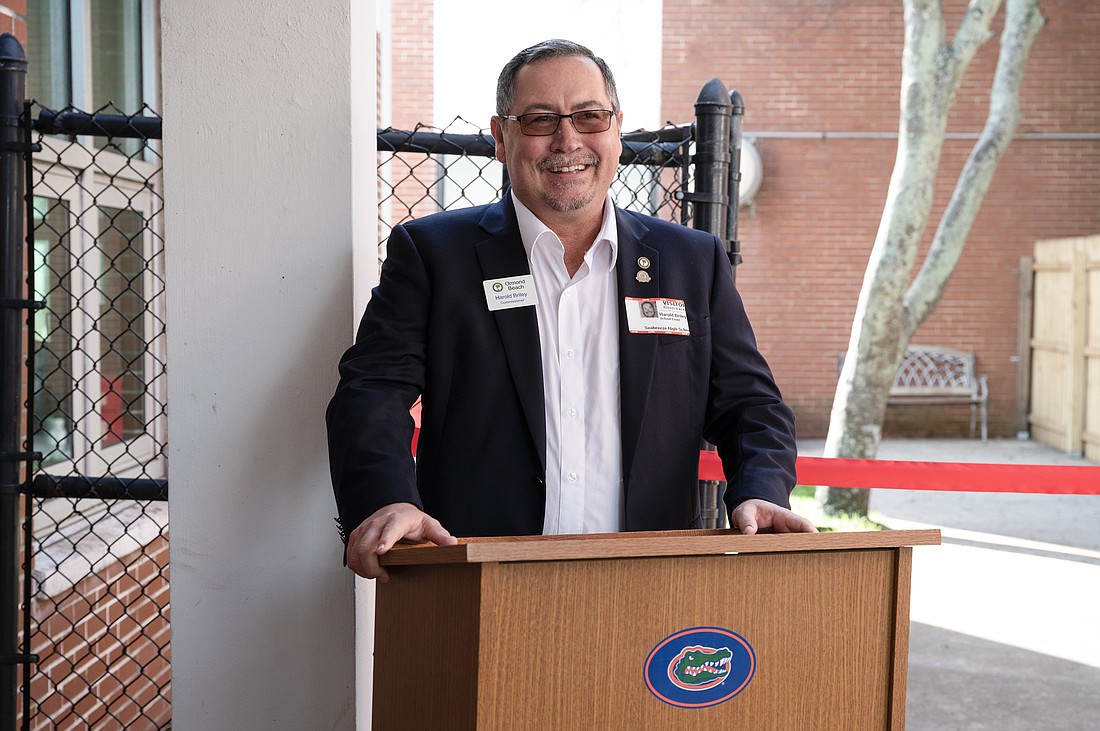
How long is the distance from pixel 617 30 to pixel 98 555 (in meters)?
9.69

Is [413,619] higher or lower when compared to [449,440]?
lower

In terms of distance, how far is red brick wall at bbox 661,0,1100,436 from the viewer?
1185cm

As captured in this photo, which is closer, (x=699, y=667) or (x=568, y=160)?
(x=699, y=667)

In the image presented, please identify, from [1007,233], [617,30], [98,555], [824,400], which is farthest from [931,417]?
[98,555]

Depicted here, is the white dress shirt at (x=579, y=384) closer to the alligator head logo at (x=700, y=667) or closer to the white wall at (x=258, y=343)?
the white wall at (x=258, y=343)

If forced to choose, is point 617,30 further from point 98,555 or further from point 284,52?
point 284,52

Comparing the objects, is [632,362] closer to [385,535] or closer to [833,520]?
[385,535]

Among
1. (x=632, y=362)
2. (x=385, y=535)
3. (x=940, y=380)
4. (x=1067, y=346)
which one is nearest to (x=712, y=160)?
(x=632, y=362)

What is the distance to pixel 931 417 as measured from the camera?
1210 centimetres

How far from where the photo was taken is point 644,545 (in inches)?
51.0

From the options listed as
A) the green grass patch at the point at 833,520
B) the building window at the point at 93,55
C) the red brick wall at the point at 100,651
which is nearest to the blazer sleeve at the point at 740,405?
the red brick wall at the point at 100,651

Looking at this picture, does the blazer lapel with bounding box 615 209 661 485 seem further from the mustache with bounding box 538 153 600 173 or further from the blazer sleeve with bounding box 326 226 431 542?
the blazer sleeve with bounding box 326 226 431 542

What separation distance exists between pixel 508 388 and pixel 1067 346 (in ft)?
35.0

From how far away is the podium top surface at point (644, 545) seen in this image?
1.25 meters
